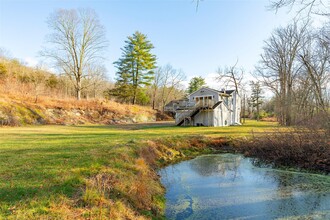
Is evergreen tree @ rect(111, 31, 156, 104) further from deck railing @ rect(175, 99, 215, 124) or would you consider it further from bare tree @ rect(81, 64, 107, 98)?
deck railing @ rect(175, 99, 215, 124)

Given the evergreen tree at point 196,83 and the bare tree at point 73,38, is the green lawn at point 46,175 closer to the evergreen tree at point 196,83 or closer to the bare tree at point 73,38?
the bare tree at point 73,38

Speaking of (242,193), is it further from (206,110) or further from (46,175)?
(206,110)

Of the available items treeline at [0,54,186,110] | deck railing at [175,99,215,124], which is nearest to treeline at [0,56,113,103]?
treeline at [0,54,186,110]

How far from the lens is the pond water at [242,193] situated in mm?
5574

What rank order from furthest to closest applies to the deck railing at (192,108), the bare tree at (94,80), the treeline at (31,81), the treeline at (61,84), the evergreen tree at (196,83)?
1. the evergreen tree at (196,83)
2. the bare tree at (94,80)
3. the deck railing at (192,108)
4. the treeline at (61,84)
5. the treeline at (31,81)

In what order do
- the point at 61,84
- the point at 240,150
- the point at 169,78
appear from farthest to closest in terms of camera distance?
the point at 169,78 < the point at 61,84 < the point at 240,150

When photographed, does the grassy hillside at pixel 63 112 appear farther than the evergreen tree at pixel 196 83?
No

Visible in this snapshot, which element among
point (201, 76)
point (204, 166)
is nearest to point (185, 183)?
point (204, 166)

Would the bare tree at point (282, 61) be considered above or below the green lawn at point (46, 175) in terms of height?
above

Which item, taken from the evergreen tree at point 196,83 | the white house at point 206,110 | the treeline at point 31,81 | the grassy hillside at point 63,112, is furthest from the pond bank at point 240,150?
the evergreen tree at point 196,83

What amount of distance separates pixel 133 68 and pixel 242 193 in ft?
113

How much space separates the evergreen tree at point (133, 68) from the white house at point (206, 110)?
41.6 ft

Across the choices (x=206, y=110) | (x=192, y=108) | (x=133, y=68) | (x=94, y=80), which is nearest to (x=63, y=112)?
(x=94, y=80)

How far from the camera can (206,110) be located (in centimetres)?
2683
